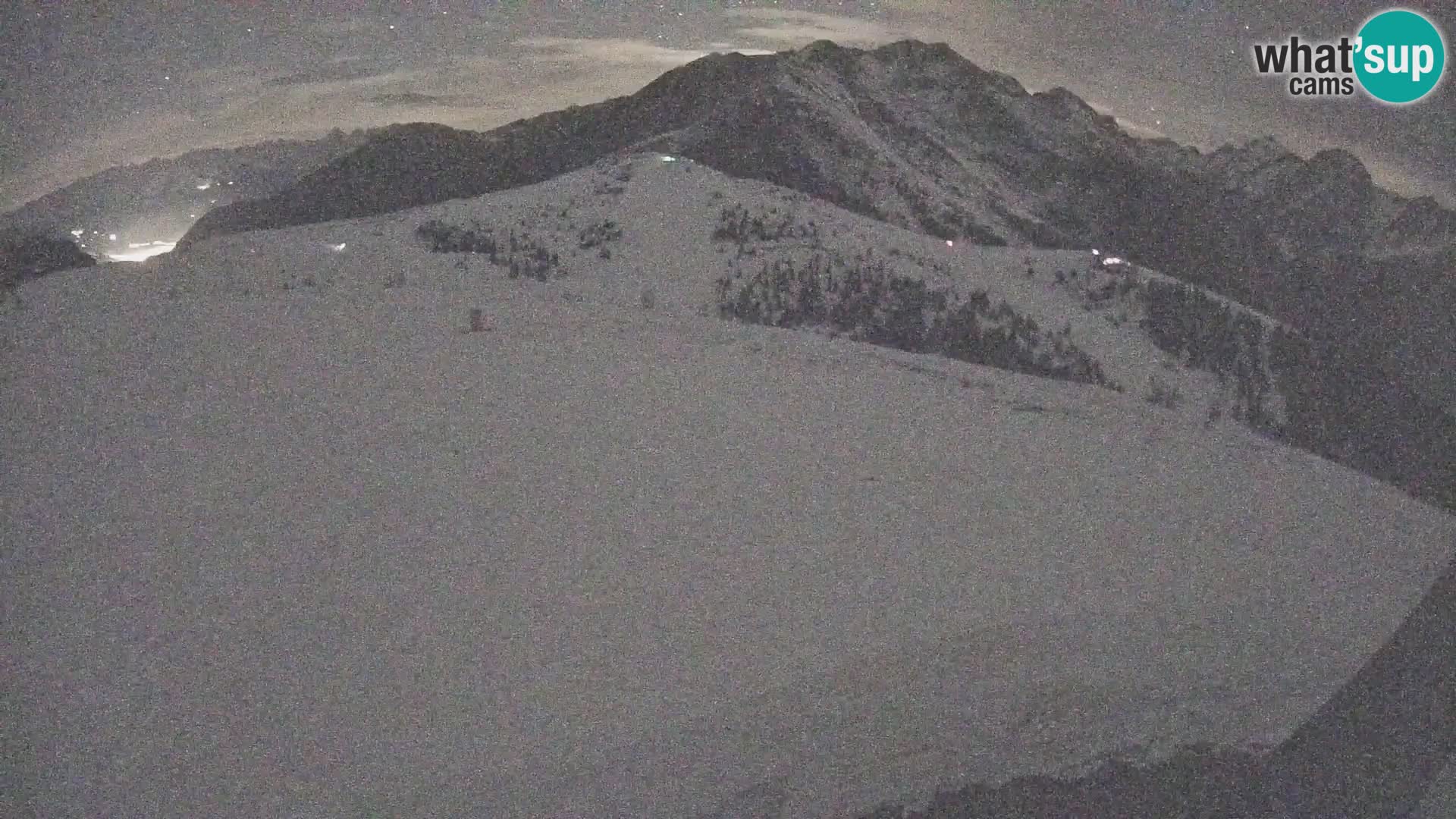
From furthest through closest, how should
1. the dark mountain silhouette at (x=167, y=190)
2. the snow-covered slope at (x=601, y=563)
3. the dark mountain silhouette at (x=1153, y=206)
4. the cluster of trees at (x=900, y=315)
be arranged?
1. the cluster of trees at (x=900, y=315)
2. the dark mountain silhouette at (x=1153, y=206)
3. the dark mountain silhouette at (x=167, y=190)
4. the snow-covered slope at (x=601, y=563)

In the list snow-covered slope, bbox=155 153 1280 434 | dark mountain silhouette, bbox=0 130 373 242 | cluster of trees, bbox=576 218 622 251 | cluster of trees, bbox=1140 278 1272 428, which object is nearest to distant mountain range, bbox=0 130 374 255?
dark mountain silhouette, bbox=0 130 373 242

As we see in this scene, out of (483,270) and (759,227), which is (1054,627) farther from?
(759,227)

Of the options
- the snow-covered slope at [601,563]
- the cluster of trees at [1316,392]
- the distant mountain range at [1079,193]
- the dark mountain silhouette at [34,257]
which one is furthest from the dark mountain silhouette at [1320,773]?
the dark mountain silhouette at [34,257]

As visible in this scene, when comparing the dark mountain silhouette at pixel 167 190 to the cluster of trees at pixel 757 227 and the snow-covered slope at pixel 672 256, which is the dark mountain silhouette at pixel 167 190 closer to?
the snow-covered slope at pixel 672 256

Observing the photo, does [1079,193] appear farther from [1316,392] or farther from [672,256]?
[672,256]

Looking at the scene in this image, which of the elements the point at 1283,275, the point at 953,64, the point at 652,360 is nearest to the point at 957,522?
the point at 652,360
